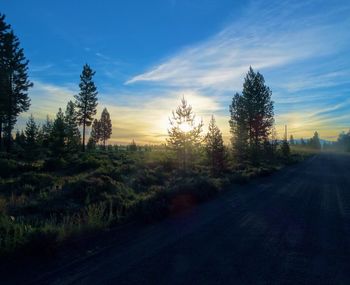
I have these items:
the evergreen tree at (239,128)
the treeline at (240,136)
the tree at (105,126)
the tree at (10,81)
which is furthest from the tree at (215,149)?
the tree at (105,126)

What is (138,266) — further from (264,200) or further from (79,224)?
(264,200)

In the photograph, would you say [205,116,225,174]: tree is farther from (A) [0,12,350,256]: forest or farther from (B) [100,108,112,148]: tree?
(B) [100,108,112,148]: tree

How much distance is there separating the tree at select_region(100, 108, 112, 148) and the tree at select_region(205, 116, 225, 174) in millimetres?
58661

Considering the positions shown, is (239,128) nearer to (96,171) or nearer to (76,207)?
(96,171)

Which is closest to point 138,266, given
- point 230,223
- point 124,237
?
point 124,237

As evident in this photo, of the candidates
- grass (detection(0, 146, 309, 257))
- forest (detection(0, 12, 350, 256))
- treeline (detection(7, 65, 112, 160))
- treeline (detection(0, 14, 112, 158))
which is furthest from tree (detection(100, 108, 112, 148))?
grass (detection(0, 146, 309, 257))

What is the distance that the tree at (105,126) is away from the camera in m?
76.4

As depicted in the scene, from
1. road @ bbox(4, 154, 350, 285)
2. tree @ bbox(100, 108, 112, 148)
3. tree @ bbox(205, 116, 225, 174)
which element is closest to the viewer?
road @ bbox(4, 154, 350, 285)

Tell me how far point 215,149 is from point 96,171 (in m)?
8.75

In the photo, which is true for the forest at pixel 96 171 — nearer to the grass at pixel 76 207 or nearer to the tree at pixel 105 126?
the grass at pixel 76 207

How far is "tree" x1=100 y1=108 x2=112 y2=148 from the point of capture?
Answer: 3009 inches

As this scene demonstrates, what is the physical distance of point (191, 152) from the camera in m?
24.5

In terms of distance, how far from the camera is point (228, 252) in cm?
544

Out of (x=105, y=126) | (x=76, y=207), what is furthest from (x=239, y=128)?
(x=105, y=126)
